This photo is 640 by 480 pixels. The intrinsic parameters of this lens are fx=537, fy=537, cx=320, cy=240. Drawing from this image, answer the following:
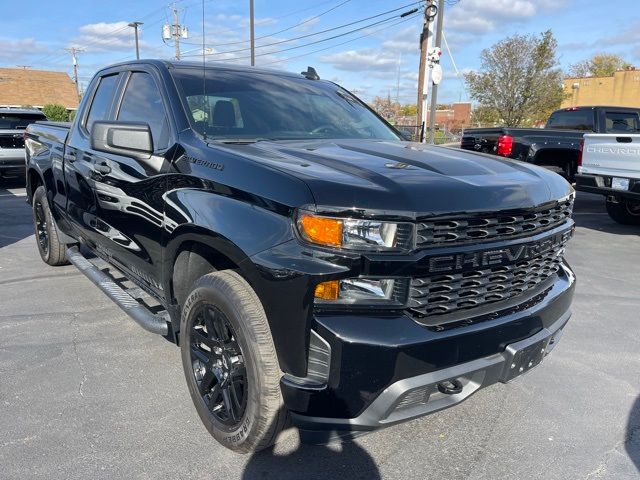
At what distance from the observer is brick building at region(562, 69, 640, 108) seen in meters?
48.9

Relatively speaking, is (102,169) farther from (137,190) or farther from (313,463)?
(313,463)

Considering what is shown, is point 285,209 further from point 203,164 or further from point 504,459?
point 504,459

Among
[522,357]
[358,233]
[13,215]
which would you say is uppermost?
[358,233]

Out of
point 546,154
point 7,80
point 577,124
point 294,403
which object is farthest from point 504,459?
point 7,80

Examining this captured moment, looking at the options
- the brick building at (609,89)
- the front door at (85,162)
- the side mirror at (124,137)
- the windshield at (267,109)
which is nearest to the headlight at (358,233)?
the windshield at (267,109)

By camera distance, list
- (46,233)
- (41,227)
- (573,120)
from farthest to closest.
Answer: (573,120) → (41,227) → (46,233)

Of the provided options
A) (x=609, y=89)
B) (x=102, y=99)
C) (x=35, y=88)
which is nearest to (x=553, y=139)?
(x=102, y=99)

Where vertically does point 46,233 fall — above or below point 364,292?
below

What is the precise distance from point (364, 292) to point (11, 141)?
12.4 m

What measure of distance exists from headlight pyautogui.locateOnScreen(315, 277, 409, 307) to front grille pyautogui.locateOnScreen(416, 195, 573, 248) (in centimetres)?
19

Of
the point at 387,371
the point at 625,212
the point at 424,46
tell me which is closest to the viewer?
the point at 387,371

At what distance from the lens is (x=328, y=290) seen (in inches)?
81.4

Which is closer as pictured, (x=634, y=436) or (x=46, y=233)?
(x=634, y=436)

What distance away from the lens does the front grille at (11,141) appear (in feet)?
38.9
